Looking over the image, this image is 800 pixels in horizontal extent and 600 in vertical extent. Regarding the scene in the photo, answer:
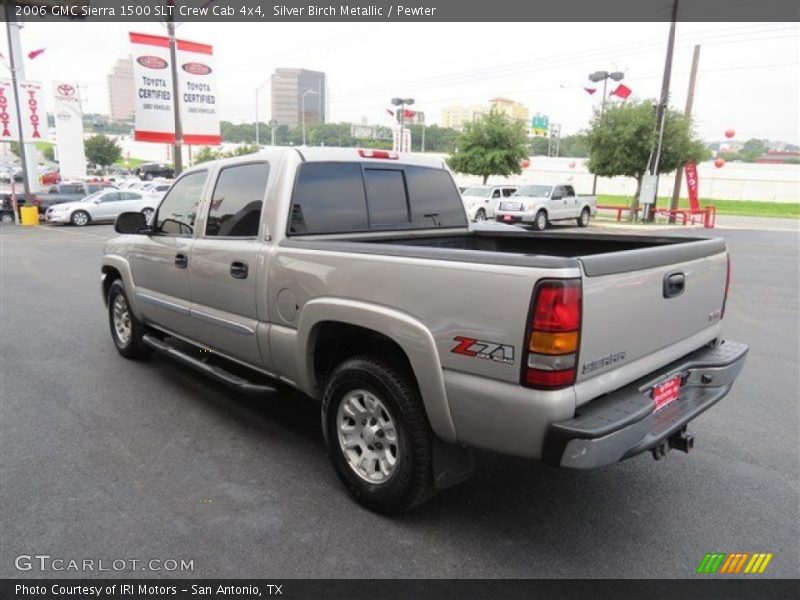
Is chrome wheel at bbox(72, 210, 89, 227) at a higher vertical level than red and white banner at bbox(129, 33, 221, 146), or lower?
lower

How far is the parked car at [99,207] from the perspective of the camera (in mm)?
23391

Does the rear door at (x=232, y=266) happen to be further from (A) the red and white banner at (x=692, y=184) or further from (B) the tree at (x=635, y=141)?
(A) the red and white banner at (x=692, y=184)

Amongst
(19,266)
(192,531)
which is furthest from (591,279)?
(19,266)

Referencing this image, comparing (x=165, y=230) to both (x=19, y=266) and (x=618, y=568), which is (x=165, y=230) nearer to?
(x=618, y=568)

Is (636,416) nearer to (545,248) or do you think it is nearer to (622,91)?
(545,248)

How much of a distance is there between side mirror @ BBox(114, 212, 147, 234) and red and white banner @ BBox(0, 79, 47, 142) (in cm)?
2441

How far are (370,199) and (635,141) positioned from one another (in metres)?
25.7

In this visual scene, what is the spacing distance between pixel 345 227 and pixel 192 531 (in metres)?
2.08

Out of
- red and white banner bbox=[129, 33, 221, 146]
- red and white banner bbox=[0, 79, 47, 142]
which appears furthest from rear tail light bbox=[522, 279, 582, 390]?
red and white banner bbox=[0, 79, 47, 142]

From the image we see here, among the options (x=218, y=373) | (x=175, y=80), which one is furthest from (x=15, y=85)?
(x=218, y=373)

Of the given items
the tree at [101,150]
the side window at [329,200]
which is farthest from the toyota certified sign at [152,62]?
the tree at [101,150]

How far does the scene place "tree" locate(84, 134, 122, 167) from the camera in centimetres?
7112

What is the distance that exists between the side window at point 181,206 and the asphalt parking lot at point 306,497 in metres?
1.40

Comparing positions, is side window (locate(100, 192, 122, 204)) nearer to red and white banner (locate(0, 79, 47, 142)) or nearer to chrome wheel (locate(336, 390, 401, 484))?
Answer: red and white banner (locate(0, 79, 47, 142))
